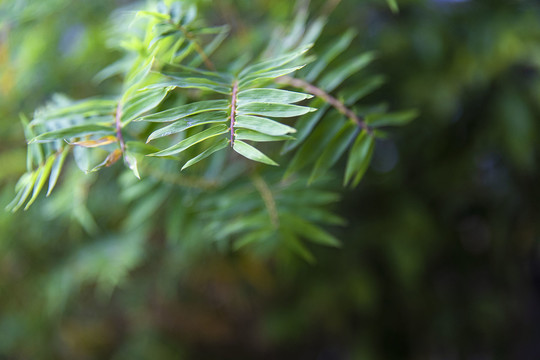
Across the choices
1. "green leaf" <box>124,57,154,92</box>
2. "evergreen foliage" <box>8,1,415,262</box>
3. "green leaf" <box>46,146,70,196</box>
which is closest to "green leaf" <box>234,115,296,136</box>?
"evergreen foliage" <box>8,1,415,262</box>

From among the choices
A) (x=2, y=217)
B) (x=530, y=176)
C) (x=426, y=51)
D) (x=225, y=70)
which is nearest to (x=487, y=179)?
(x=530, y=176)

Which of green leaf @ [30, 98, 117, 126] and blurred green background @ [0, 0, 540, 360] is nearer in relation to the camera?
green leaf @ [30, 98, 117, 126]

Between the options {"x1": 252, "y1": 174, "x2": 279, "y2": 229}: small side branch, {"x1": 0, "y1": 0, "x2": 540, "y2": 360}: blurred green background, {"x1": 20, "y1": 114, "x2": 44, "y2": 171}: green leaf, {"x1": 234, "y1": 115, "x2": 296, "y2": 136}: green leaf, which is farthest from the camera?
{"x1": 0, "y1": 0, "x2": 540, "y2": 360}: blurred green background

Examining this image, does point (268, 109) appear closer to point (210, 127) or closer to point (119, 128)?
point (210, 127)

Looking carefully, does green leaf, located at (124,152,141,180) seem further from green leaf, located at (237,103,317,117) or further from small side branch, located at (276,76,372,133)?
small side branch, located at (276,76,372,133)

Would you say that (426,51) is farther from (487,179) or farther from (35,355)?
(35,355)
